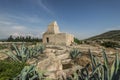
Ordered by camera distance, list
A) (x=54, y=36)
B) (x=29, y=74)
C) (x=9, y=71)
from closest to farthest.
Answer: (x=29, y=74), (x=9, y=71), (x=54, y=36)

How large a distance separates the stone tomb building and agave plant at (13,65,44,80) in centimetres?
2098

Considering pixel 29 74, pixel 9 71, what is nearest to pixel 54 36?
pixel 9 71

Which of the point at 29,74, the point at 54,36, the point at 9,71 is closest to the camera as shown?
the point at 29,74

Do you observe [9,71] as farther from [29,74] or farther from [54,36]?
[54,36]

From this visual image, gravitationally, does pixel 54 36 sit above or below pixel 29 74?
above

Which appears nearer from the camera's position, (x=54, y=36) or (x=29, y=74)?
(x=29, y=74)

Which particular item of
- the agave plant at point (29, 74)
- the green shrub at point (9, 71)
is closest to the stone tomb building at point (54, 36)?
the green shrub at point (9, 71)

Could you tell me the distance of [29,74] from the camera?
5566 mm

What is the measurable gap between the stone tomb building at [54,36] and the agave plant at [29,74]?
21.0 metres

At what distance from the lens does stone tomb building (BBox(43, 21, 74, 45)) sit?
26.8 meters

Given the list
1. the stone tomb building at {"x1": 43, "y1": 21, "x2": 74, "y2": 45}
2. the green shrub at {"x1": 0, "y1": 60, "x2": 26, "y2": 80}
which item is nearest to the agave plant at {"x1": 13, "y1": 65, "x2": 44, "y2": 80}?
the green shrub at {"x1": 0, "y1": 60, "x2": 26, "y2": 80}

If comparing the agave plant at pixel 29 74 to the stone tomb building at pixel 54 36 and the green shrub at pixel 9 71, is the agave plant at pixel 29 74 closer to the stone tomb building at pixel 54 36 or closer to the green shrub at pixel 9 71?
the green shrub at pixel 9 71

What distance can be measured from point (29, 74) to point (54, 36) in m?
21.8

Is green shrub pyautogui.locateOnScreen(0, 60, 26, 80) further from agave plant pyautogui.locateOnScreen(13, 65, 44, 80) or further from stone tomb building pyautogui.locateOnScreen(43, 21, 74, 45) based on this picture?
stone tomb building pyautogui.locateOnScreen(43, 21, 74, 45)
